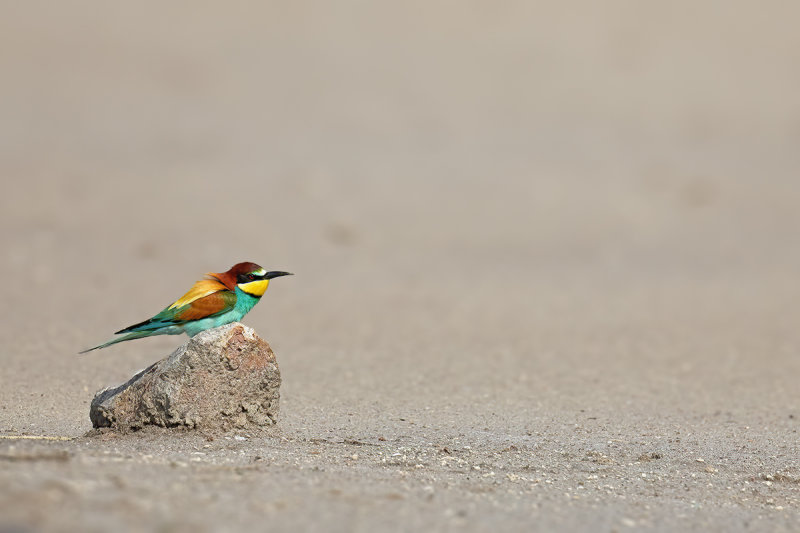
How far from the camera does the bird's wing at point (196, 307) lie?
269 inches

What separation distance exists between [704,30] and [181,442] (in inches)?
931

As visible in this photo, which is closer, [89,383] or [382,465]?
[382,465]

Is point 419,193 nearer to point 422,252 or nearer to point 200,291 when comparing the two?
point 422,252

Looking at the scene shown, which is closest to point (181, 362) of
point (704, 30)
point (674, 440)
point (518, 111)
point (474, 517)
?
point (474, 517)

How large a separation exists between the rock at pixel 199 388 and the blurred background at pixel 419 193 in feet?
2.59

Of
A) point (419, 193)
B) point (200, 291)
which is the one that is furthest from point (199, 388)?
point (419, 193)

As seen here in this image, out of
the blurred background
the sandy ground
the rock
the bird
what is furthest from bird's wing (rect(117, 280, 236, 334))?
the blurred background

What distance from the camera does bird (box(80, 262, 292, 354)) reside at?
6.84 metres

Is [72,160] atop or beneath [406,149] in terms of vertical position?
beneath

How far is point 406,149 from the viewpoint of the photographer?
21688 mm

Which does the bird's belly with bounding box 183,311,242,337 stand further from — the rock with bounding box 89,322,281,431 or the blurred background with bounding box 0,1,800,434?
the blurred background with bounding box 0,1,800,434

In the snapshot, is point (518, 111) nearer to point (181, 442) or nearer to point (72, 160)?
point (72, 160)

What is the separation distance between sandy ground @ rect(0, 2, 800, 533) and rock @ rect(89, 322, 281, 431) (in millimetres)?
178

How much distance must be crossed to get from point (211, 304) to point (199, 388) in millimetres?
552
